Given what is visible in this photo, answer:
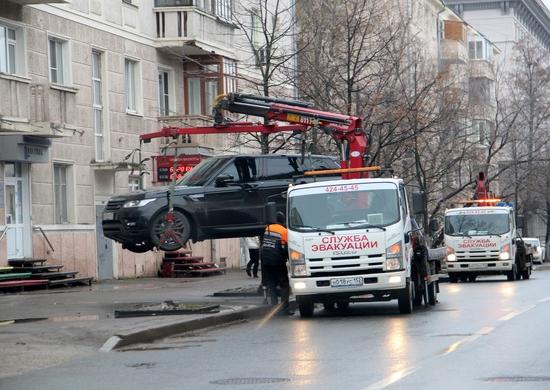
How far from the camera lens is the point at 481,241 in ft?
123

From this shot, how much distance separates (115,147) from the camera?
35062 mm

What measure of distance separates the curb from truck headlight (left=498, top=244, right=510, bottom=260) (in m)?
16.3

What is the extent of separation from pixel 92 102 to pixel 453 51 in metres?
38.8

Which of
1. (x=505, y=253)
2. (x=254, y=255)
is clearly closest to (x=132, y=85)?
(x=254, y=255)

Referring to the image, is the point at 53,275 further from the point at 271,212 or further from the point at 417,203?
the point at 417,203

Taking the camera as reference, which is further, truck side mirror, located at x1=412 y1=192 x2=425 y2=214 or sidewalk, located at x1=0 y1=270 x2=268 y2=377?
truck side mirror, located at x1=412 y1=192 x2=425 y2=214

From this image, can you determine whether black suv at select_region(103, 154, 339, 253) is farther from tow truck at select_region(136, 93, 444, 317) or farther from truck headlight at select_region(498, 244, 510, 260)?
truck headlight at select_region(498, 244, 510, 260)

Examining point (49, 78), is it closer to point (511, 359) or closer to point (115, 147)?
point (115, 147)

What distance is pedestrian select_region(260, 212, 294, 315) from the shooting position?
73.3ft

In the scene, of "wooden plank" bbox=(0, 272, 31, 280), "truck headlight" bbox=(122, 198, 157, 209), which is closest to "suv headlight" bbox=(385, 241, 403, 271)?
"truck headlight" bbox=(122, 198, 157, 209)

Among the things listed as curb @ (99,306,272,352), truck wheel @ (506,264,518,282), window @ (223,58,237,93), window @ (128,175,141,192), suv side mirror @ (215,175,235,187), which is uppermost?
window @ (223,58,237,93)

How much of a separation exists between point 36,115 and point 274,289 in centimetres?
929

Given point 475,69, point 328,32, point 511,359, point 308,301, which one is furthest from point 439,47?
point 511,359

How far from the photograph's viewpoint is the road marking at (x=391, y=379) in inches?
439
